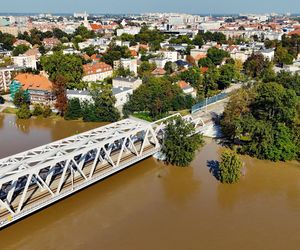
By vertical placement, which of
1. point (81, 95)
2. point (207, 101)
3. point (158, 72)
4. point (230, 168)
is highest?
point (158, 72)

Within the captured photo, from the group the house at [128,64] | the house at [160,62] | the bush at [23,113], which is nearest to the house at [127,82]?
the house at [128,64]

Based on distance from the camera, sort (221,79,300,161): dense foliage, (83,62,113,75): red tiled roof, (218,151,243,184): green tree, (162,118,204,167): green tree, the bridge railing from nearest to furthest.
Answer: (218,151,243,184): green tree < (162,118,204,167): green tree < (221,79,300,161): dense foliage < the bridge railing < (83,62,113,75): red tiled roof

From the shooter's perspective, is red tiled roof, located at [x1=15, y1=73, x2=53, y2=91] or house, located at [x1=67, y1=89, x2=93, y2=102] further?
red tiled roof, located at [x1=15, y1=73, x2=53, y2=91]

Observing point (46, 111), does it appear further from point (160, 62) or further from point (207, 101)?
point (160, 62)

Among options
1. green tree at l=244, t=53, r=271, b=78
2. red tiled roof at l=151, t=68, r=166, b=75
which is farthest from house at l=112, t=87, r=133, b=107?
green tree at l=244, t=53, r=271, b=78

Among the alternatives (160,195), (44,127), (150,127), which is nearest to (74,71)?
(44,127)

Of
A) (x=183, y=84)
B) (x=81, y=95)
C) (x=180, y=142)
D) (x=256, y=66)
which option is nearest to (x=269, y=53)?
(x=256, y=66)

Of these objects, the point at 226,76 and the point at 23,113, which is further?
the point at 226,76

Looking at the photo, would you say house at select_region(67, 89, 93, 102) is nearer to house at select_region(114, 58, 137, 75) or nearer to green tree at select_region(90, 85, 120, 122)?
green tree at select_region(90, 85, 120, 122)
